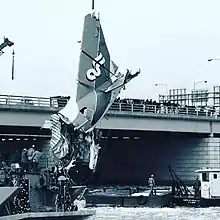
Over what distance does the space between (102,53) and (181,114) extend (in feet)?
131

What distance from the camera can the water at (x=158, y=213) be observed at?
4425 cm

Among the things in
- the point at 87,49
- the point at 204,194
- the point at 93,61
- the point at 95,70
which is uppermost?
the point at 87,49

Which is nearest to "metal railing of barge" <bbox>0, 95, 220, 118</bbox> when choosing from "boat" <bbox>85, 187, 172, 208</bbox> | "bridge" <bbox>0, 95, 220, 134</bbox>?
"bridge" <bbox>0, 95, 220, 134</bbox>

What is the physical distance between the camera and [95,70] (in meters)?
45.0

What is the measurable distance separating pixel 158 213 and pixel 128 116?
31.3 meters

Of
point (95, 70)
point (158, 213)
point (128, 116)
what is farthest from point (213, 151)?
point (95, 70)

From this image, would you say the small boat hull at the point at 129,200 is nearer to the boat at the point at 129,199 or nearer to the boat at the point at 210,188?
the boat at the point at 129,199

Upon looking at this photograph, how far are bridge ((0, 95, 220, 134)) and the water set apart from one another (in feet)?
48.3

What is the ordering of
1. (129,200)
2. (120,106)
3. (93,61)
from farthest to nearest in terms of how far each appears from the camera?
(120,106), (129,200), (93,61)

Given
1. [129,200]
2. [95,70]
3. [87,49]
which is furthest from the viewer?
[129,200]

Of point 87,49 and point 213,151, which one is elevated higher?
point 87,49

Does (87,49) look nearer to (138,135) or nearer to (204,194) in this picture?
(204,194)

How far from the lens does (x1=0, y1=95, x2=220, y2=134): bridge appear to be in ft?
227

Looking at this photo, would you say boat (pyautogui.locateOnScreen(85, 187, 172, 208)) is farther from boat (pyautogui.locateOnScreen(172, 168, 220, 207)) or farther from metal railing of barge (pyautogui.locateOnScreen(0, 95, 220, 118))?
metal railing of barge (pyautogui.locateOnScreen(0, 95, 220, 118))
